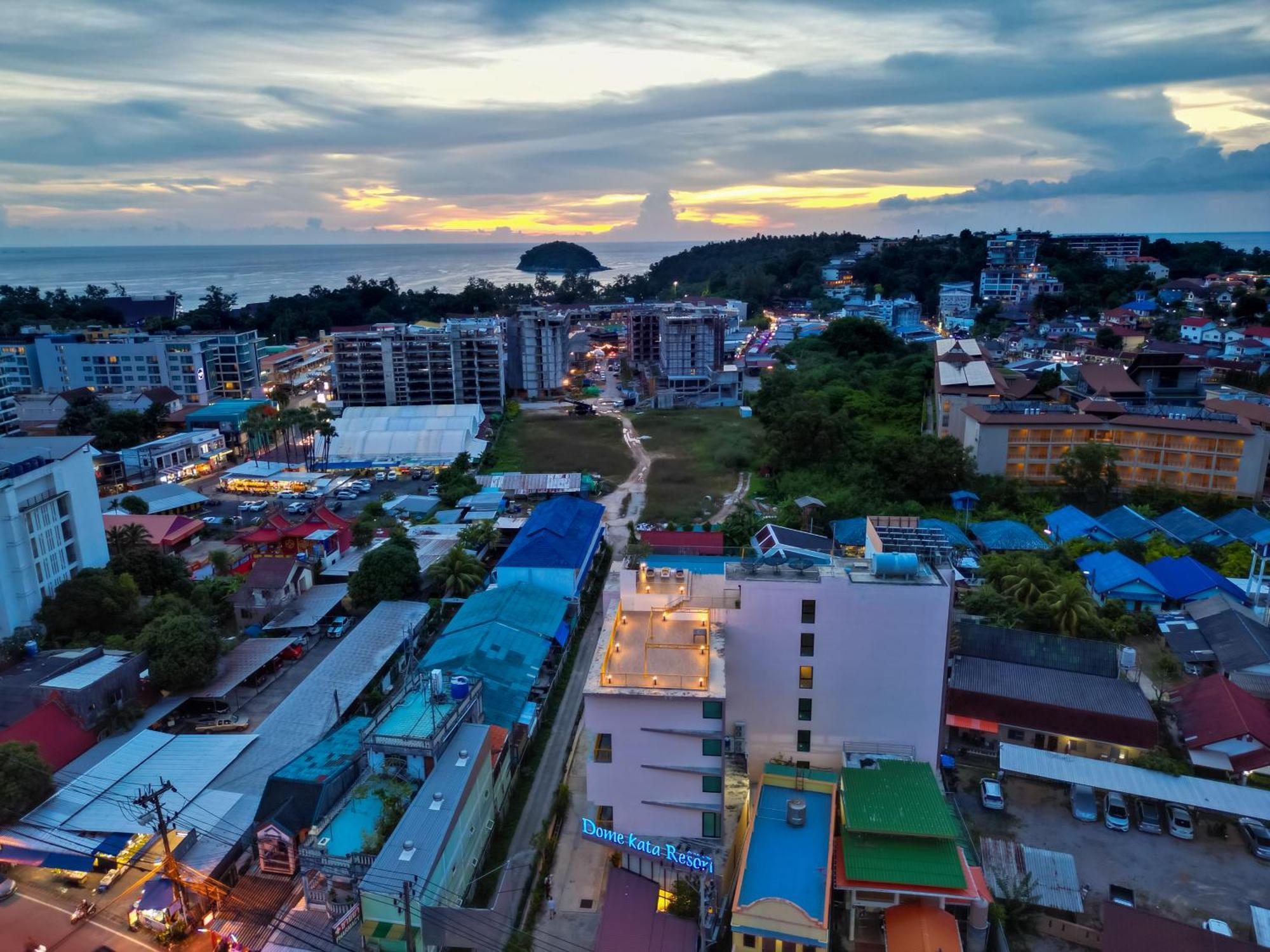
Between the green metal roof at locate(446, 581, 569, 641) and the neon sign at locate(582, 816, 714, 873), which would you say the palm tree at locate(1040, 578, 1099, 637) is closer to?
the neon sign at locate(582, 816, 714, 873)

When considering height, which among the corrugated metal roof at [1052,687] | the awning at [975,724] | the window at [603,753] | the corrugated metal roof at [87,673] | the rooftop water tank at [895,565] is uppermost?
the rooftop water tank at [895,565]

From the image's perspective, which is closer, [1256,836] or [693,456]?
[1256,836]

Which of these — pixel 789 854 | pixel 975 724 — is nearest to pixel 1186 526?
pixel 975 724

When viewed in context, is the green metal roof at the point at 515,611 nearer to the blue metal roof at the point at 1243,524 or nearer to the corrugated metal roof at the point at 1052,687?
the corrugated metal roof at the point at 1052,687

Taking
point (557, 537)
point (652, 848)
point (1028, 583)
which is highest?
point (557, 537)

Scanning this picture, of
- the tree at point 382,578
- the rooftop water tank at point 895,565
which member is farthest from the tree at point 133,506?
the rooftop water tank at point 895,565

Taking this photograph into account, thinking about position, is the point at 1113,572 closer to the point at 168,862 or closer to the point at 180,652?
the point at 168,862

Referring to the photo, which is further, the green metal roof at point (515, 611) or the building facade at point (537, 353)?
the building facade at point (537, 353)
